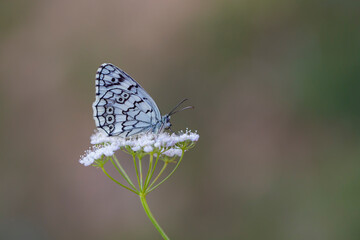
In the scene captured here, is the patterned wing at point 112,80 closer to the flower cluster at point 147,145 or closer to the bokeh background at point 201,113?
the flower cluster at point 147,145

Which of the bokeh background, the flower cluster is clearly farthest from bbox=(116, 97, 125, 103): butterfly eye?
the bokeh background

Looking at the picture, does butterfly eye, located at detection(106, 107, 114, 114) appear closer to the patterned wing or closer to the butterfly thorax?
the patterned wing

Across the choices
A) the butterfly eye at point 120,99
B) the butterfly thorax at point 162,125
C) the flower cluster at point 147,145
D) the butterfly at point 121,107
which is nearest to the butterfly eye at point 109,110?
the butterfly at point 121,107

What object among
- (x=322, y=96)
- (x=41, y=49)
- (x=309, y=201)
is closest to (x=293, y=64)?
(x=322, y=96)

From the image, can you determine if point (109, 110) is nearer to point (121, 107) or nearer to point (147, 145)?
point (121, 107)

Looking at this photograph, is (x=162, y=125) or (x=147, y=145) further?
(x=162, y=125)

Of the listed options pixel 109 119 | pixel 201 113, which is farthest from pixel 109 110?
pixel 201 113

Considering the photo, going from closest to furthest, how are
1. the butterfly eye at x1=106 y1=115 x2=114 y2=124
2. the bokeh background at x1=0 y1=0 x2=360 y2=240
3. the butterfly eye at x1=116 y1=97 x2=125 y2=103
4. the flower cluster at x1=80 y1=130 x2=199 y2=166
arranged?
the flower cluster at x1=80 y1=130 x2=199 y2=166 < the butterfly eye at x1=106 y1=115 x2=114 y2=124 < the butterfly eye at x1=116 y1=97 x2=125 y2=103 < the bokeh background at x1=0 y1=0 x2=360 y2=240
